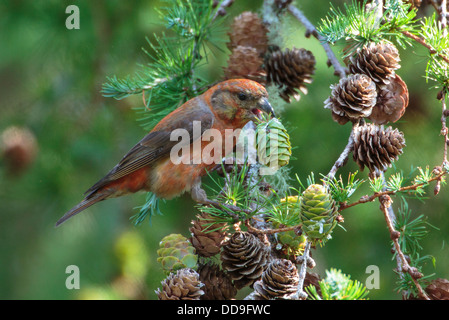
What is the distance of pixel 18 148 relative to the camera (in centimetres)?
419

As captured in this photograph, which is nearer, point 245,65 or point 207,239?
point 207,239

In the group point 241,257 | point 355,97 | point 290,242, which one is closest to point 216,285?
point 241,257

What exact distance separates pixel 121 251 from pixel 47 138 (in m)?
1.06

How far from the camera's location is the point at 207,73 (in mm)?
3920

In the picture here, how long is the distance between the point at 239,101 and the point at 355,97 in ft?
3.30

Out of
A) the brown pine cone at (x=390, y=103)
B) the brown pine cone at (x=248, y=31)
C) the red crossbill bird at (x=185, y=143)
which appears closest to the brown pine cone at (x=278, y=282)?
the brown pine cone at (x=390, y=103)

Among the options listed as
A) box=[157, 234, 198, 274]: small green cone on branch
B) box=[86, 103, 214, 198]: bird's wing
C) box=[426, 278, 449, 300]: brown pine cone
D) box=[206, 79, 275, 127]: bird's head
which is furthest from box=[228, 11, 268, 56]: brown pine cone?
box=[426, 278, 449, 300]: brown pine cone

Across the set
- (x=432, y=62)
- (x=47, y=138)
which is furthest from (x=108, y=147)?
(x=432, y=62)

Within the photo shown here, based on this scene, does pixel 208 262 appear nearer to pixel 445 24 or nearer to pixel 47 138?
pixel 445 24

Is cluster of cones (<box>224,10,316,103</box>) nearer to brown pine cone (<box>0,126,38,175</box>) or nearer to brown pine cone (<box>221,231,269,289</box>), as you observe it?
brown pine cone (<box>221,231,269,289</box>)

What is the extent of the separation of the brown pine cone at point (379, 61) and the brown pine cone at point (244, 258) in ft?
2.93

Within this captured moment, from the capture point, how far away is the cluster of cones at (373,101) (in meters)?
2.12

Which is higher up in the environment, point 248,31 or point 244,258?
point 248,31

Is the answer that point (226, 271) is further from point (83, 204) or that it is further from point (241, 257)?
point (83, 204)
